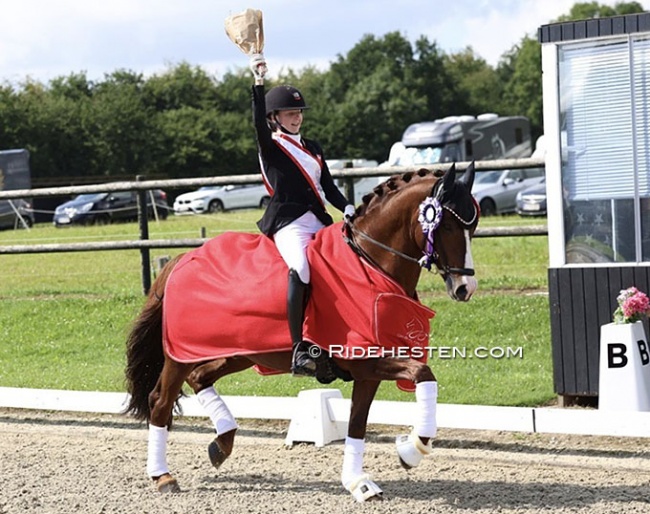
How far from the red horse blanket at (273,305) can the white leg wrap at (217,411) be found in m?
0.35

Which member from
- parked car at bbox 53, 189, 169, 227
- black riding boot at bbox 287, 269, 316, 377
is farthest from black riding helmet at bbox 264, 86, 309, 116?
parked car at bbox 53, 189, 169, 227

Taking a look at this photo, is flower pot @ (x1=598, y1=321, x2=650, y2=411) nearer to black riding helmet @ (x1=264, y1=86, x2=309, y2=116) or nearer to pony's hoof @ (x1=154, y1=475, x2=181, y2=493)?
black riding helmet @ (x1=264, y1=86, x2=309, y2=116)

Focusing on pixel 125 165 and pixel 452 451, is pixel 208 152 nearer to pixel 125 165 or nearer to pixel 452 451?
pixel 125 165

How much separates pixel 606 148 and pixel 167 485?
3.93 meters

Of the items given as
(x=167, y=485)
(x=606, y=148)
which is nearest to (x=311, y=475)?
(x=167, y=485)

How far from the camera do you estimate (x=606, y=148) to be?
789 centimetres

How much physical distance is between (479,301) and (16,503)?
590cm

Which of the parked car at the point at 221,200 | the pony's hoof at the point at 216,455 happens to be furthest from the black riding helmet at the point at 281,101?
the parked car at the point at 221,200

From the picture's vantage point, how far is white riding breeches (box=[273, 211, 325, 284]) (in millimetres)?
5816

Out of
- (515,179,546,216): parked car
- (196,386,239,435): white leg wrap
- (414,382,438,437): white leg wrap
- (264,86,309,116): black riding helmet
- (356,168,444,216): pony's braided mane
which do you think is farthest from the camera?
(515,179,546,216): parked car

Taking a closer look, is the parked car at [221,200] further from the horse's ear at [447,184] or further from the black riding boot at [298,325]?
the horse's ear at [447,184]

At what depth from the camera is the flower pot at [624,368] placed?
7273 millimetres

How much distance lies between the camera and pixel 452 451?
6.99 metres

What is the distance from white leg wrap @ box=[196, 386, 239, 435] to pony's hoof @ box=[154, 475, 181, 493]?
1.29 ft
